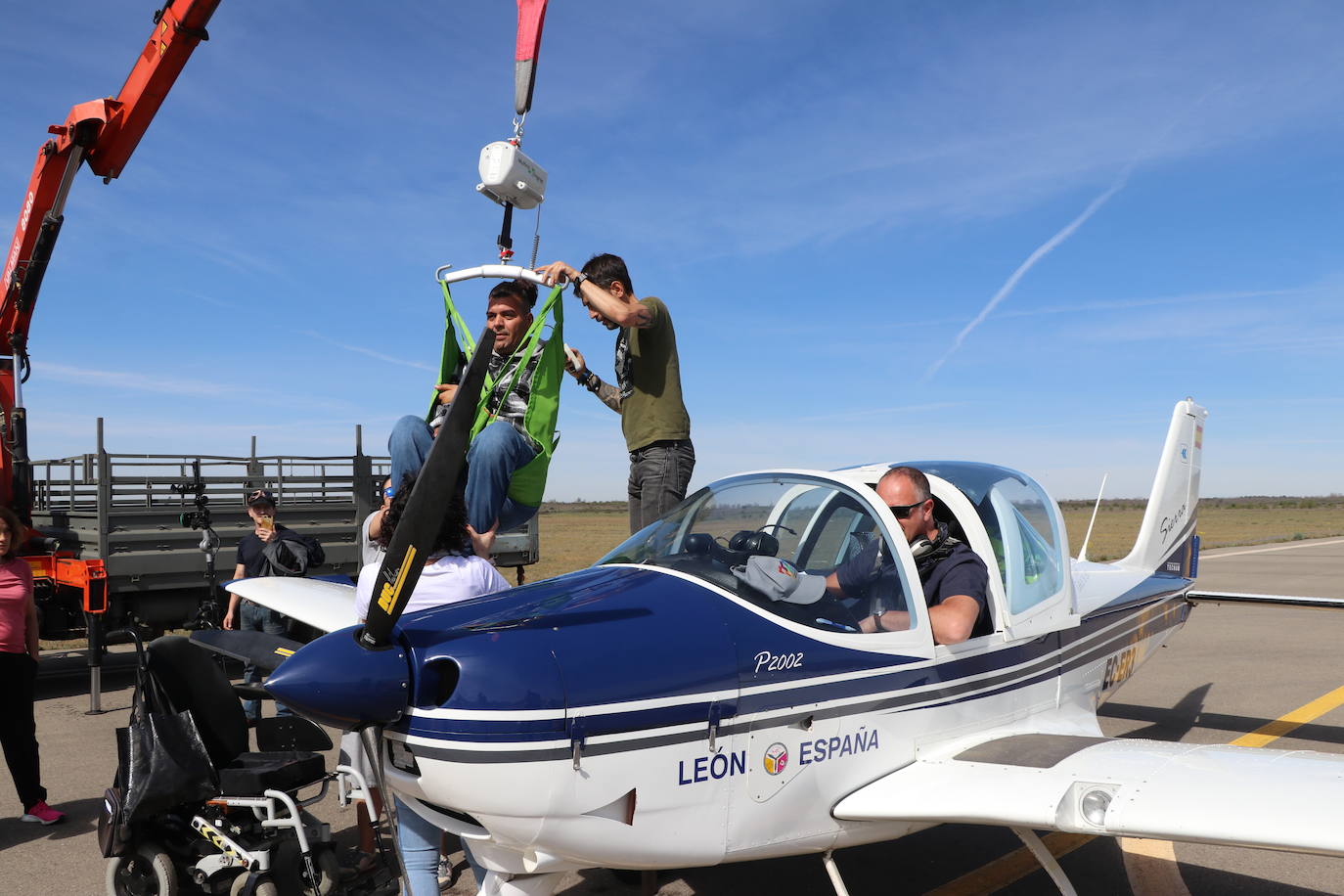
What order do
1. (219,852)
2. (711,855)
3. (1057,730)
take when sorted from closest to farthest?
(711,855)
(219,852)
(1057,730)

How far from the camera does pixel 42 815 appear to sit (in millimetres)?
4898

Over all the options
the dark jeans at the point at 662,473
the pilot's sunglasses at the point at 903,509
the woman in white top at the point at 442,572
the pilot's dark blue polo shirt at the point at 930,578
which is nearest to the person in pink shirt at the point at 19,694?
the woman in white top at the point at 442,572

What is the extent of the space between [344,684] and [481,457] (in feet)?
3.96

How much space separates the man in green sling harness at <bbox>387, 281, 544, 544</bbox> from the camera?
11.3 feet

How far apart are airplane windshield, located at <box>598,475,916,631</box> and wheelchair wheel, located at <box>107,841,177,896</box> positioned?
78.1 inches

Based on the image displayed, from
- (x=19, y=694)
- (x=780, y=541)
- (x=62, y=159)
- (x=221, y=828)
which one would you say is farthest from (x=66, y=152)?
(x=780, y=541)

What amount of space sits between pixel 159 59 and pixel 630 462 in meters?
7.27

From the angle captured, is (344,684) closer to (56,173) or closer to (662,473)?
(662,473)

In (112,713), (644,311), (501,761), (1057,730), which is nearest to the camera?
(501,761)

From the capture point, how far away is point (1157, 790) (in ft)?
9.92

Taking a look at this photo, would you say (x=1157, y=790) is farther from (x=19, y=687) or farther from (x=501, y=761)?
(x=19, y=687)

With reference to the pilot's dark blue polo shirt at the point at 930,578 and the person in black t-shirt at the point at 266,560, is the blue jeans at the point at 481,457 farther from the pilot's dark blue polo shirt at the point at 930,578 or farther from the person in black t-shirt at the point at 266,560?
the person in black t-shirt at the point at 266,560

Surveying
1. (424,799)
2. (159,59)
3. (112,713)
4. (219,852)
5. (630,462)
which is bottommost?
(112,713)

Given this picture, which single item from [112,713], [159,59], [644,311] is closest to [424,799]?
[644,311]
